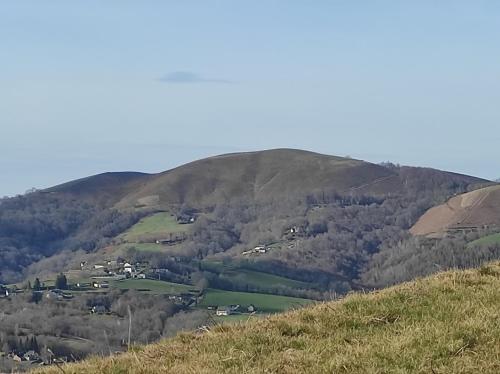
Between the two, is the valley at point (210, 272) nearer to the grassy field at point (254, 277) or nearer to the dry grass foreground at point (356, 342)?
Answer: the grassy field at point (254, 277)

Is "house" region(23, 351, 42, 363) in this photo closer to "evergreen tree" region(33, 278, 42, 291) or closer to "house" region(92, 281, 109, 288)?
"house" region(92, 281, 109, 288)

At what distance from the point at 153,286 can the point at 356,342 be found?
109 metres

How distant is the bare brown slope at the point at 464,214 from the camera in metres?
165

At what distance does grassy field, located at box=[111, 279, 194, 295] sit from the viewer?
110 meters

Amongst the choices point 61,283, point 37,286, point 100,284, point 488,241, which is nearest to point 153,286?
point 100,284

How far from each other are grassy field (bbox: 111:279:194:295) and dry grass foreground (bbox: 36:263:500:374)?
9723 cm

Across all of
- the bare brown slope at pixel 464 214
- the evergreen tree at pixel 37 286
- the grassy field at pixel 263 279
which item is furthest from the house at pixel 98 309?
the bare brown slope at pixel 464 214

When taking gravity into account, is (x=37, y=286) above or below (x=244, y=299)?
above

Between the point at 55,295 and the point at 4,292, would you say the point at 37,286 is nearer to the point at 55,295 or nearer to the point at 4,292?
the point at 4,292

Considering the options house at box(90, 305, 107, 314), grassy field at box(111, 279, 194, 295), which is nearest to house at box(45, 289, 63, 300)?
house at box(90, 305, 107, 314)

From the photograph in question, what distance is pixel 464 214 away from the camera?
17325cm

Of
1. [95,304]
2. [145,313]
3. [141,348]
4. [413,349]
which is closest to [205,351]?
[141,348]

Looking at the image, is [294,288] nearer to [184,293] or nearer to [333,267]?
[184,293]

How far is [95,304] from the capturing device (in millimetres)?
100688
